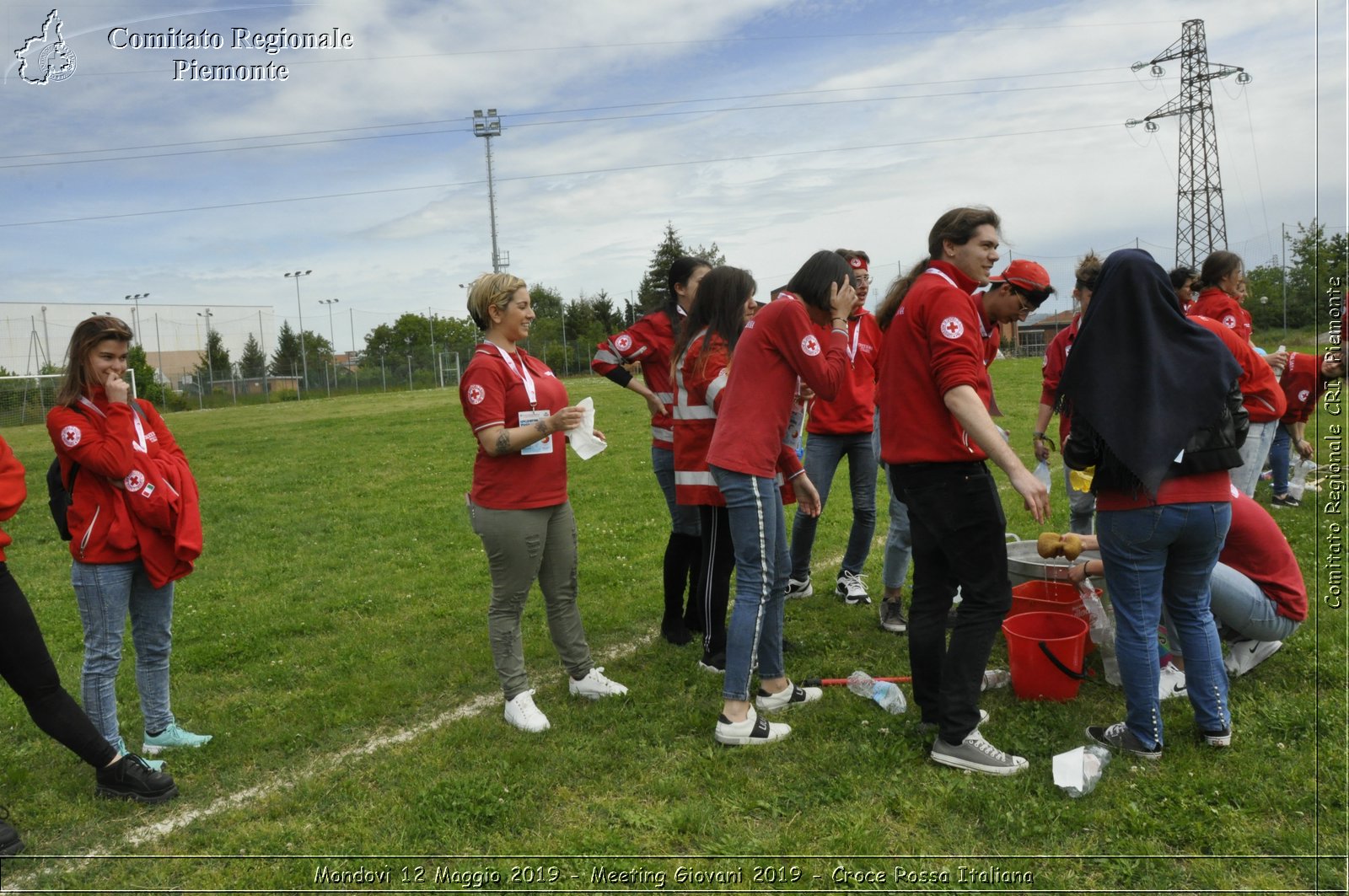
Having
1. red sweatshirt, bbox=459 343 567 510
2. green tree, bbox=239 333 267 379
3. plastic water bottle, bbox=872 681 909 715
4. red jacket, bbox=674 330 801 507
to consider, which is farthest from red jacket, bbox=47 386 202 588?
green tree, bbox=239 333 267 379

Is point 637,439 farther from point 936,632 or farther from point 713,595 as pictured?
point 936,632

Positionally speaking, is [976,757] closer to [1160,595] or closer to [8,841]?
A: [1160,595]

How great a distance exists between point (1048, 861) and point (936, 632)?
1.11 meters

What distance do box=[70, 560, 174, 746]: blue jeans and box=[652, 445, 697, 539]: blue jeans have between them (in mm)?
2607

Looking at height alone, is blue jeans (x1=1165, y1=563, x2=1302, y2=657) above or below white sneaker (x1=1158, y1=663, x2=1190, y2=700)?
above

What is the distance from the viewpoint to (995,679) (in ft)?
14.6

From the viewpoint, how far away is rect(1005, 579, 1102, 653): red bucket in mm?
4543

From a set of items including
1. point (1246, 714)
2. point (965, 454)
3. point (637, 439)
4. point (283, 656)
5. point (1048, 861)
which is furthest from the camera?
point (637, 439)

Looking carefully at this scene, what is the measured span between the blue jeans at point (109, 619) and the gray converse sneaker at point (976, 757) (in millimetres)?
3497

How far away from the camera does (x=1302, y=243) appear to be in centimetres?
470

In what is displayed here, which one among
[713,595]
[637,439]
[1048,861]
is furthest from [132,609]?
[637,439]

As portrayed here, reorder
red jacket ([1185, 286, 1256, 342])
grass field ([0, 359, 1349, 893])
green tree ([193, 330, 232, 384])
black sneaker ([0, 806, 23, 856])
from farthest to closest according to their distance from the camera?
green tree ([193, 330, 232, 384])
red jacket ([1185, 286, 1256, 342])
black sneaker ([0, 806, 23, 856])
grass field ([0, 359, 1349, 893])

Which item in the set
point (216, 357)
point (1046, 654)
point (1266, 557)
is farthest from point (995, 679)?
point (216, 357)

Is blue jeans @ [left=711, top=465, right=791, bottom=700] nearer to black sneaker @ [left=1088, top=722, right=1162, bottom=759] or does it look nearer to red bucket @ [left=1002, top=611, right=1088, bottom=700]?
red bucket @ [left=1002, top=611, right=1088, bottom=700]
